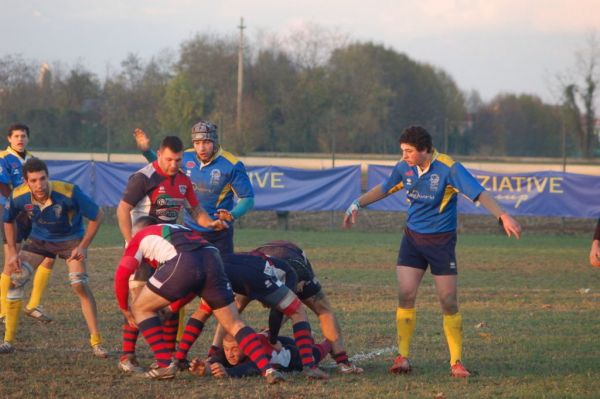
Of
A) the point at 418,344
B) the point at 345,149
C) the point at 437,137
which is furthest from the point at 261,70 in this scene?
the point at 418,344

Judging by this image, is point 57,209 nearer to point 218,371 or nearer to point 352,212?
point 218,371

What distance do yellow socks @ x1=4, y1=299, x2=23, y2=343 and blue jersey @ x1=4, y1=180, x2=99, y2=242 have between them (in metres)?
0.78

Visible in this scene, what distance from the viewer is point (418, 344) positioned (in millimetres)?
8984

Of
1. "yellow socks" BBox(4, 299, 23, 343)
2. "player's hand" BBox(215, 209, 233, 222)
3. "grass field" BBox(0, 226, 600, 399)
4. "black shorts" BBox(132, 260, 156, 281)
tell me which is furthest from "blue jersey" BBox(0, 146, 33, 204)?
"black shorts" BBox(132, 260, 156, 281)

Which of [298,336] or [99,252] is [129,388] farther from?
[99,252]

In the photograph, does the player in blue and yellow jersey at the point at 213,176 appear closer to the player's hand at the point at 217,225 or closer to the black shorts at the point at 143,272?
the player's hand at the point at 217,225

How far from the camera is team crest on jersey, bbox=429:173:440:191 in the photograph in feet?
25.0

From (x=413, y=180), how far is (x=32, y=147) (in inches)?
1415

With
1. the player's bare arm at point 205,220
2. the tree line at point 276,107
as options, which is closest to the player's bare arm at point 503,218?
the player's bare arm at point 205,220

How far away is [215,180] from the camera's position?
346 inches

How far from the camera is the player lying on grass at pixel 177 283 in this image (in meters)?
6.77

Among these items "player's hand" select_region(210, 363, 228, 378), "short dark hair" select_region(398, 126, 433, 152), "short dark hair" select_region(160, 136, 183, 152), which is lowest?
"player's hand" select_region(210, 363, 228, 378)

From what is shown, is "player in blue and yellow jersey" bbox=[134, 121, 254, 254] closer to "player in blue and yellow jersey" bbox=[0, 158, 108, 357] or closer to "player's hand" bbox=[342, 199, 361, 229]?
"player in blue and yellow jersey" bbox=[0, 158, 108, 357]

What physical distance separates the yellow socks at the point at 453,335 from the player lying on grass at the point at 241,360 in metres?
1.06
